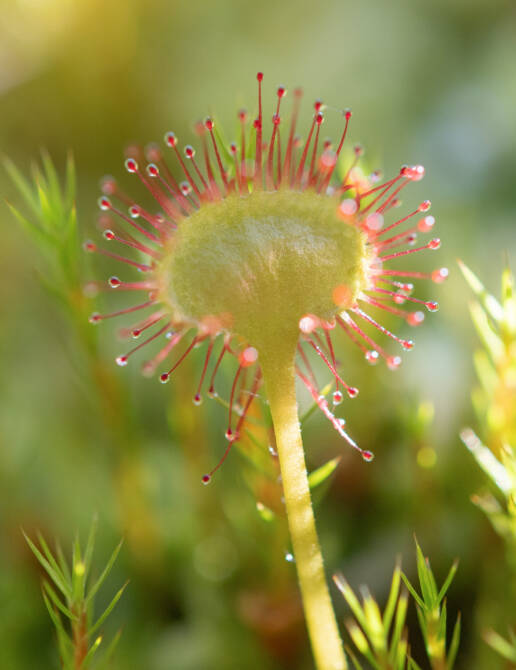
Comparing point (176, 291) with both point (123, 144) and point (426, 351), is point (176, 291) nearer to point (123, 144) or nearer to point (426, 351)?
point (426, 351)

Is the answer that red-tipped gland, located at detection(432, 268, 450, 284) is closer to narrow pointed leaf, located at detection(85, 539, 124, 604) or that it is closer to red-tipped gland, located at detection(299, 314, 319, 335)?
red-tipped gland, located at detection(299, 314, 319, 335)

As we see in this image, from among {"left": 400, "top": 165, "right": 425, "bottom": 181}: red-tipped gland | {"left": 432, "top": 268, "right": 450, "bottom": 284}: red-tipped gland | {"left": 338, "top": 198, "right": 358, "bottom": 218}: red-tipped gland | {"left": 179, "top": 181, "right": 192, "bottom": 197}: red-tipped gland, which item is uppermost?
{"left": 179, "top": 181, "right": 192, "bottom": 197}: red-tipped gland

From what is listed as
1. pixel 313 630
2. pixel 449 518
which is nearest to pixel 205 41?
pixel 449 518

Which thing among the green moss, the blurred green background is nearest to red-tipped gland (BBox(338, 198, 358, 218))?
the green moss

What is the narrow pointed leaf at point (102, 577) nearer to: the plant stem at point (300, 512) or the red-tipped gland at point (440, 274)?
the plant stem at point (300, 512)

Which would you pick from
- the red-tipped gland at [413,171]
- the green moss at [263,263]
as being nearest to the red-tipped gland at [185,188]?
the green moss at [263,263]

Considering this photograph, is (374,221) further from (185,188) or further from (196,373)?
(196,373)
